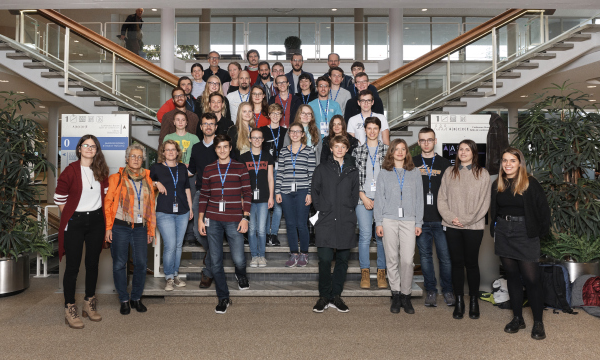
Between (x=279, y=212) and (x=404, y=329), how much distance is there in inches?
74.0

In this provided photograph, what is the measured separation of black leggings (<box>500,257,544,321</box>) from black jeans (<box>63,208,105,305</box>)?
3.52 meters

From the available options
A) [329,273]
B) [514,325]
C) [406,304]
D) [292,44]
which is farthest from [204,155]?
[292,44]

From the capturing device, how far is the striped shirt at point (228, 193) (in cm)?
436

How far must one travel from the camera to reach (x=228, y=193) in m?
4.39

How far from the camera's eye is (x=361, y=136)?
5.32 metres

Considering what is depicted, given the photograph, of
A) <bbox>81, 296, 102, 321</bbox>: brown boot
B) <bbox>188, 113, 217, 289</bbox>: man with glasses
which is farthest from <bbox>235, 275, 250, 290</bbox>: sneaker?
<bbox>81, 296, 102, 321</bbox>: brown boot

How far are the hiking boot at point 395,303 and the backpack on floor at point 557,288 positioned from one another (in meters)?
1.40

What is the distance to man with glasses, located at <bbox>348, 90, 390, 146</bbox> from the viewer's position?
521 centimetres

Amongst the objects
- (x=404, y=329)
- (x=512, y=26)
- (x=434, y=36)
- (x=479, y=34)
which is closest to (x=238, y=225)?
(x=404, y=329)

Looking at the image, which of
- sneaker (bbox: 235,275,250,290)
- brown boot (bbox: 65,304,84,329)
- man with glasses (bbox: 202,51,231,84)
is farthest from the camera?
man with glasses (bbox: 202,51,231,84)

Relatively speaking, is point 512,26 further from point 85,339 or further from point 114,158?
point 85,339

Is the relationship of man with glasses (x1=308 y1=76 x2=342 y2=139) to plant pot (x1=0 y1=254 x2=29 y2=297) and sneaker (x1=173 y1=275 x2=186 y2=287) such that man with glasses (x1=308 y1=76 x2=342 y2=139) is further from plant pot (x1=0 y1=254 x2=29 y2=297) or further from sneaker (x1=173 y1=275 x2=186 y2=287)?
plant pot (x1=0 y1=254 x2=29 y2=297)

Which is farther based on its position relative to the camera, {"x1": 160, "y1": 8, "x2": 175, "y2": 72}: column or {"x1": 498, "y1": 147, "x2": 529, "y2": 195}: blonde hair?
{"x1": 160, "y1": 8, "x2": 175, "y2": 72}: column

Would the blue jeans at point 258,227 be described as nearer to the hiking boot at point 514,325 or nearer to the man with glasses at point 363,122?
the man with glasses at point 363,122
